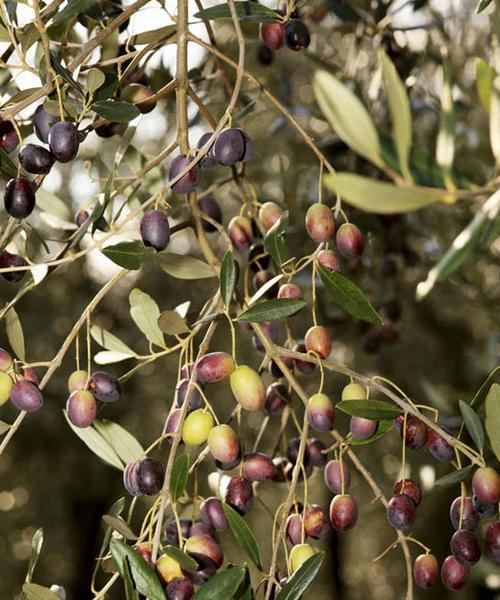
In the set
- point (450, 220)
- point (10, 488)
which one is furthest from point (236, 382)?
point (10, 488)

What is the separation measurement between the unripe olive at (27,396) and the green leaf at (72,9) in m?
0.36

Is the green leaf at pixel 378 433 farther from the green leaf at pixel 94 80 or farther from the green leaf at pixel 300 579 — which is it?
the green leaf at pixel 94 80

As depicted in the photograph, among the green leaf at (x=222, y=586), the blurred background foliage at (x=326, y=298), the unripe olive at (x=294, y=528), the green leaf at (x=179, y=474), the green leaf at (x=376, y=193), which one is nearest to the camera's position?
the green leaf at (x=376, y=193)

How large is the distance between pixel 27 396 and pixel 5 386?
2 cm

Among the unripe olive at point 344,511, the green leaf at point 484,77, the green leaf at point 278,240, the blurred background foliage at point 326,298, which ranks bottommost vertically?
the blurred background foliage at point 326,298

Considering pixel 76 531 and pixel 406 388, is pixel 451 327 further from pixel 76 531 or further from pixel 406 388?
pixel 76 531

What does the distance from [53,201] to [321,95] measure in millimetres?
881

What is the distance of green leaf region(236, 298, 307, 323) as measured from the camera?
80 centimetres

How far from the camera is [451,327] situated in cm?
460

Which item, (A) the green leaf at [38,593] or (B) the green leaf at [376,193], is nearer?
(B) the green leaf at [376,193]

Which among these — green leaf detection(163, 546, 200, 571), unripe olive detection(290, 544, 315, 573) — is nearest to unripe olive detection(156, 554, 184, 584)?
green leaf detection(163, 546, 200, 571)

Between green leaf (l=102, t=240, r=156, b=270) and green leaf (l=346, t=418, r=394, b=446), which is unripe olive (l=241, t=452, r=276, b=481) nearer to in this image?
green leaf (l=346, t=418, r=394, b=446)

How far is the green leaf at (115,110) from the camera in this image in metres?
0.85

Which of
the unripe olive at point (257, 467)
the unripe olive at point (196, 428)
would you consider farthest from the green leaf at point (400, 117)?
the unripe olive at point (257, 467)
